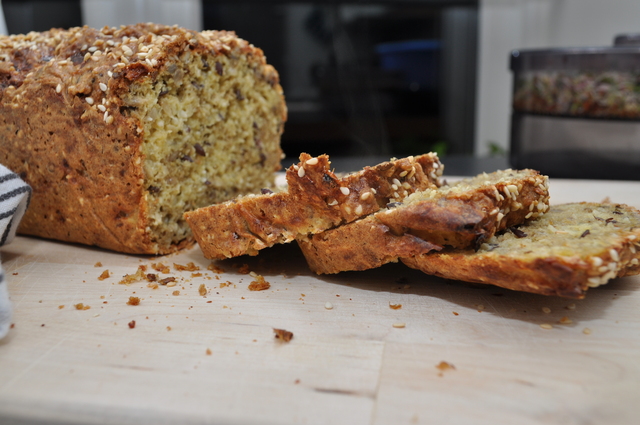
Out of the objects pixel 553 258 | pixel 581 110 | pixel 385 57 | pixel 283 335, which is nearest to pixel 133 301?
pixel 283 335

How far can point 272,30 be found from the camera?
20.7ft

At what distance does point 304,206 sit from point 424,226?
484 mm

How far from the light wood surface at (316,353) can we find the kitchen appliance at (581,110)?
2033 mm

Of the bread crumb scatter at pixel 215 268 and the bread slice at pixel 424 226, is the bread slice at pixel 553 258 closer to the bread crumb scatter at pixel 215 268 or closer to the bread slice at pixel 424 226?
the bread slice at pixel 424 226

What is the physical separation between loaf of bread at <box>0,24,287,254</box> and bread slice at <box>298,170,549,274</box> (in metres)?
0.79

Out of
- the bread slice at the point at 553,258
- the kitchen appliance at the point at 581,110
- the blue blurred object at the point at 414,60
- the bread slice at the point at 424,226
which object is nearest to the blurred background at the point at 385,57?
the blue blurred object at the point at 414,60

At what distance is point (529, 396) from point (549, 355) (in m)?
0.24

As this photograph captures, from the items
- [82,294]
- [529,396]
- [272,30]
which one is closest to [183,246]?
[82,294]

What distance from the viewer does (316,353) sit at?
1569 millimetres

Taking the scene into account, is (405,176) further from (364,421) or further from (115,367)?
(115,367)

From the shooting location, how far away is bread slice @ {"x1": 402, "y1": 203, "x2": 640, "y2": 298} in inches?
63.6

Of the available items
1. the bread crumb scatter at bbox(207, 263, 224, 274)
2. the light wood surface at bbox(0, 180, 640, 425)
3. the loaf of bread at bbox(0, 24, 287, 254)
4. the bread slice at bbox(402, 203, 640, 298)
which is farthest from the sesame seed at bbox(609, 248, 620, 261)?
the loaf of bread at bbox(0, 24, 287, 254)

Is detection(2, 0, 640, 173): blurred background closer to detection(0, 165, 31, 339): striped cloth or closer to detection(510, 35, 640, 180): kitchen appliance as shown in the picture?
detection(510, 35, 640, 180): kitchen appliance

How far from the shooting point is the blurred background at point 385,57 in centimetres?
625
